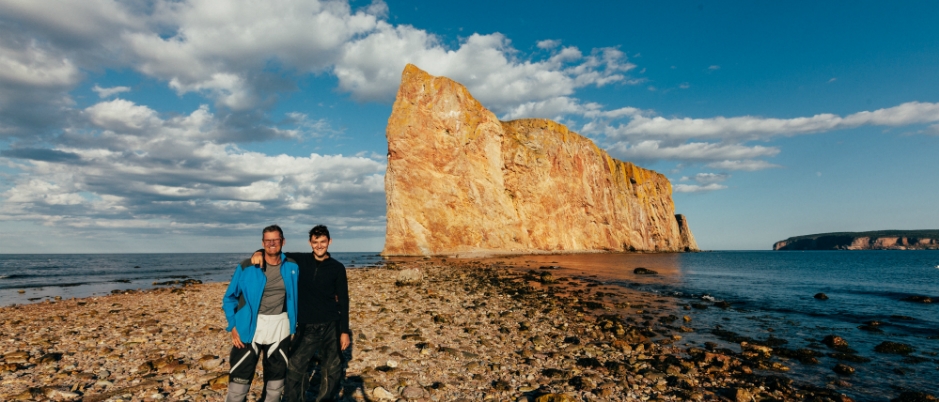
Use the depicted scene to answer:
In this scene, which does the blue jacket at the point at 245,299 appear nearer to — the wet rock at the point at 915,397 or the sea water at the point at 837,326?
the sea water at the point at 837,326

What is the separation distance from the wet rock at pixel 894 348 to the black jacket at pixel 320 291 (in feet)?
43.4

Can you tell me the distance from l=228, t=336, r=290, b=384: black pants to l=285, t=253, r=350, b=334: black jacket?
0.40 m

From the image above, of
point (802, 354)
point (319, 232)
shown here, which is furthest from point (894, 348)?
point (319, 232)

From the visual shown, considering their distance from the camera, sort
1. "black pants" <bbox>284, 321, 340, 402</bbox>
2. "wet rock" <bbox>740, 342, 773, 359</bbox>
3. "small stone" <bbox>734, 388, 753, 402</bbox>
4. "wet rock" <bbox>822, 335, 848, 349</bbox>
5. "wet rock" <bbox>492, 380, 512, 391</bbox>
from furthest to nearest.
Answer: "wet rock" <bbox>822, 335, 848, 349</bbox>
"wet rock" <bbox>740, 342, 773, 359</bbox>
"wet rock" <bbox>492, 380, 512, 391</bbox>
"small stone" <bbox>734, 388, 753, 402</bbox>
"black pants" <bbox>284, 321, 340, 402</bbox>

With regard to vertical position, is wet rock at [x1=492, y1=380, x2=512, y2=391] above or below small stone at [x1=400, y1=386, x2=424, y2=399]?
below

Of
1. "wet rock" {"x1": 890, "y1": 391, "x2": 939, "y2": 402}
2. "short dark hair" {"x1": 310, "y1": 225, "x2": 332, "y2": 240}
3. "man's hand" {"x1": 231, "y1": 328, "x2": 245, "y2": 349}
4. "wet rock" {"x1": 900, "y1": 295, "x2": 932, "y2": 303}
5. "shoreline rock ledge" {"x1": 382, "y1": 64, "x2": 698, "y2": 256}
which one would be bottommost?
"wet rock" {"x1": 900, "y1": 295, "x2": 932, "y2": 303}

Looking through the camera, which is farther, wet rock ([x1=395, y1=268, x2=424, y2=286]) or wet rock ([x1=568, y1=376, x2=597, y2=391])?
wet rock ([x1=395, y1=268, x2=424, y2=286])

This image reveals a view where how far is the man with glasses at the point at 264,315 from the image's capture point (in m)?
4.48

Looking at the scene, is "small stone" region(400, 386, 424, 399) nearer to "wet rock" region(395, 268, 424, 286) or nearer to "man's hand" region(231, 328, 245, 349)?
"man's hand" region(231, 328, 245, 349)

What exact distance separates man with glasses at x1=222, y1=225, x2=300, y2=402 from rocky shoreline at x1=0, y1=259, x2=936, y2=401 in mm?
1788

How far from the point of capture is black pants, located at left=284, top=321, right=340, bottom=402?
4863 mm

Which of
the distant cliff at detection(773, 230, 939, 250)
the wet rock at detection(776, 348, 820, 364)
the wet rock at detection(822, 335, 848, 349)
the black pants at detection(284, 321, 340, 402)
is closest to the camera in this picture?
the black pants at detection(284, 321, 340, 402)

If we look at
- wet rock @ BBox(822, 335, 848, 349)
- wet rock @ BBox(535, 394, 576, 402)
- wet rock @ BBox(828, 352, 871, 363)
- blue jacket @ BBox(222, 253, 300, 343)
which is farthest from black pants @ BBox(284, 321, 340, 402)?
wet rock @ BBox(822, 335, 848, 349)

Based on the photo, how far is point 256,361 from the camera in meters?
4.58
